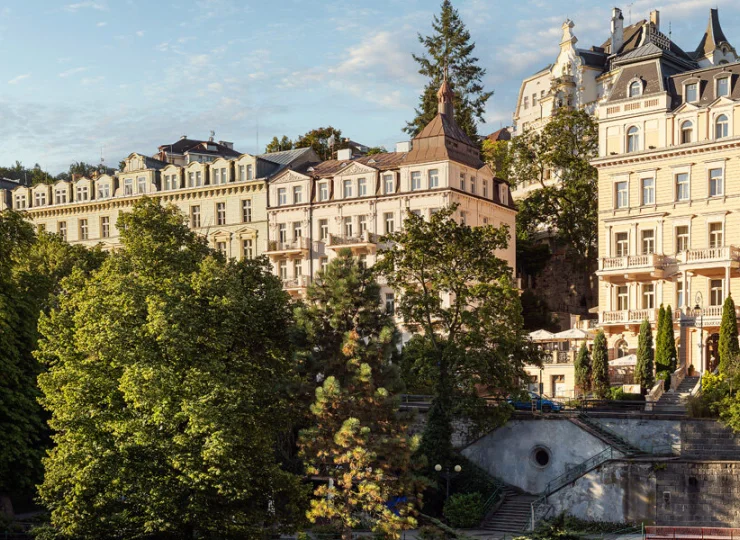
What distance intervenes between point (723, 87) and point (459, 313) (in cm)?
2329

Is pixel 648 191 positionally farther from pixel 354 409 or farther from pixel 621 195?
pixel 354 409

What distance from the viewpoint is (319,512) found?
4456 centimetres

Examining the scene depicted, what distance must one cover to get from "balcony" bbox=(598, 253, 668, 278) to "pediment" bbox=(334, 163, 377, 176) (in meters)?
17.3

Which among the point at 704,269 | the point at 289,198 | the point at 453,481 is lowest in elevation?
the point at 453,481

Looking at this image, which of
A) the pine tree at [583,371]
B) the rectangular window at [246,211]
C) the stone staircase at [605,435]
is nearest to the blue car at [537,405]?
the stone staircase at [605,435]

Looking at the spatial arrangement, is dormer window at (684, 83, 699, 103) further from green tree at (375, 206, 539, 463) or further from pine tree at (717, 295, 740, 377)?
green tree at (375, 206, 539, 463)

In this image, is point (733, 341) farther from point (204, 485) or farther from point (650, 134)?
point (204, 485)

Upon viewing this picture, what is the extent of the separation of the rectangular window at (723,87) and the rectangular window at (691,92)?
135 centimetres

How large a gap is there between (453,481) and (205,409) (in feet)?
51.7

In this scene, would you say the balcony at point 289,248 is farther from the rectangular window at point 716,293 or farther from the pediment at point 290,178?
the rectangular window at point 716,293

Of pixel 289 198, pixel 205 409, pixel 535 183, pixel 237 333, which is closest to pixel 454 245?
pixel 237 333

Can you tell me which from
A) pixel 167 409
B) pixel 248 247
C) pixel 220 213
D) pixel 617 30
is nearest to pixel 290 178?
pixel 248 247

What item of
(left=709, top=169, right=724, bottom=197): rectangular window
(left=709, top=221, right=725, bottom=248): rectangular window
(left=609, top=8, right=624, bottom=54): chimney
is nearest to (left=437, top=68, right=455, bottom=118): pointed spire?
(left=709, top=169, right=724, bottom=197): rectangular window

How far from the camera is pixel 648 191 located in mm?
69125
